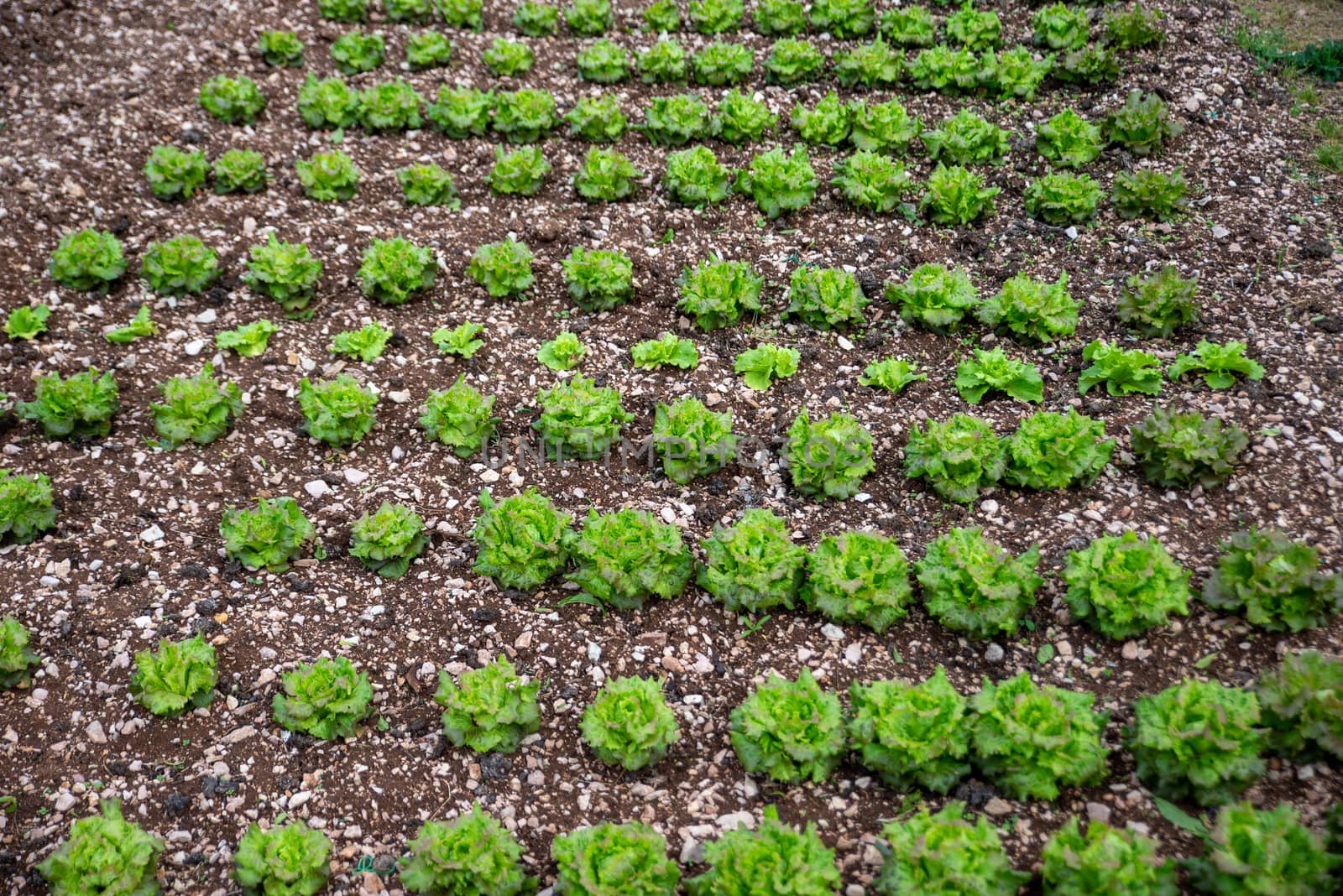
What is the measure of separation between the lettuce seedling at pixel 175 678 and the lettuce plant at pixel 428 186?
13.9ft

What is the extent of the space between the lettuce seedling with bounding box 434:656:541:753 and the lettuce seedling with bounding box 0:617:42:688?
2.20 m

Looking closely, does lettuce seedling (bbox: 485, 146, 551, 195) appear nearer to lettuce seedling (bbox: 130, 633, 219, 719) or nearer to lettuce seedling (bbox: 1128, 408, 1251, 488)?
lettuce seedling (bbox: 130, 633, 219, 719)

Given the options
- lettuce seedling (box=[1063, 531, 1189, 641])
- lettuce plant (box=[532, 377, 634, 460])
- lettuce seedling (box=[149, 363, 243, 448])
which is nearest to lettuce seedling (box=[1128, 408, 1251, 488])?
lettuce seedling (box=[1063, 531, 1189, 641])

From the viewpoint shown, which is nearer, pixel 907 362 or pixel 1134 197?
pixel 907 362

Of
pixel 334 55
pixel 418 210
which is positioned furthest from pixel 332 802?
pixel 334 55

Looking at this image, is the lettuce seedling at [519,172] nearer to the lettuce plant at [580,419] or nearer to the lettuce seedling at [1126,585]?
the lettuce plant at [580,419]

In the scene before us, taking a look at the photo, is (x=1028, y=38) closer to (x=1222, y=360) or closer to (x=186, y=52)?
(x=1222, y=360)

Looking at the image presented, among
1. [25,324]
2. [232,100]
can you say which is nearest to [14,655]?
[25,324]

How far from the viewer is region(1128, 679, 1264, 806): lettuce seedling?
175 inches

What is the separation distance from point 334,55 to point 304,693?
6.67m

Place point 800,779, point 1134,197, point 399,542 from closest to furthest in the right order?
1. point 800,779
2. point 399,542
3. point 1134,197

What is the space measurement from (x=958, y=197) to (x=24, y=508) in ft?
21.6

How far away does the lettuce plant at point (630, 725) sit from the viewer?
4816mm

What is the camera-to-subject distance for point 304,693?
16.7 feet
